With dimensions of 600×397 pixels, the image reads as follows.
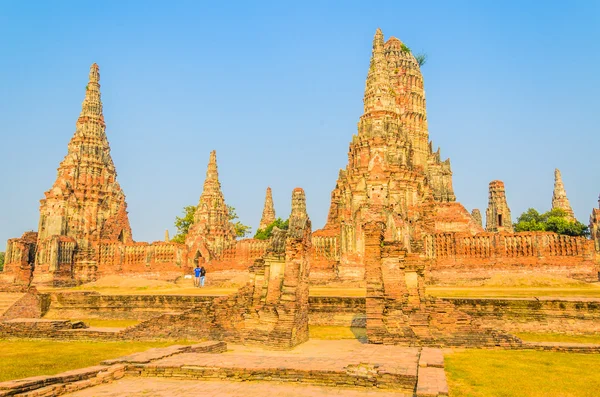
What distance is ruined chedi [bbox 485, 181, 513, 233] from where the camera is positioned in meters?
44.3

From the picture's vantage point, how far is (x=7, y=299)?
2028 centimetres

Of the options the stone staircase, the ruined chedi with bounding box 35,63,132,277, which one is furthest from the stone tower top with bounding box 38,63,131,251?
the stone staircase

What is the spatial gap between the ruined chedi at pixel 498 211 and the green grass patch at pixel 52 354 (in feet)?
118

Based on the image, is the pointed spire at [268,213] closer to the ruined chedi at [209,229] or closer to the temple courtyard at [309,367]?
the ruined chedi at [209,229]

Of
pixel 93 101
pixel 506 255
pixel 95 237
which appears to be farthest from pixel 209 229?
pixel 506 255

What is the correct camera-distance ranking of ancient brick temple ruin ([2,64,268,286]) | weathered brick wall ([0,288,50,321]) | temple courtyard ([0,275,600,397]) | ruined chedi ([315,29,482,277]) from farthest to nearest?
ancient brick temple ruin ([2,64,268,286])
ruined chedi ([315,29,482,277])
weathered brick wall ([0,288,50,321])
temple courtyard ([0,275,600,397])

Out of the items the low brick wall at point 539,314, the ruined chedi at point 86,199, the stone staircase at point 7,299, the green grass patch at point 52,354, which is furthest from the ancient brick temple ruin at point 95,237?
the low brick wall at point 539,314

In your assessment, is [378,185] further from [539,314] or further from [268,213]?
[268,213]

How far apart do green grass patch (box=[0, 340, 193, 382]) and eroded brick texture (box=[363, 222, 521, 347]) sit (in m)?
Answer: 5.17

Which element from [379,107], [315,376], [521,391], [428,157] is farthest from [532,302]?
[428,157]

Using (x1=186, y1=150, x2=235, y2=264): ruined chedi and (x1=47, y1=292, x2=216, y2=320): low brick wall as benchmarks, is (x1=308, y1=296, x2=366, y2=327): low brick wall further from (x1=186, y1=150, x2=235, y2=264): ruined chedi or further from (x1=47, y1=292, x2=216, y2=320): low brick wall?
(x1=186, y1=150, x2=235, y2=264): ruined chedi

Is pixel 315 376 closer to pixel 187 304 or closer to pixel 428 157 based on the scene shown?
pixel 187 304

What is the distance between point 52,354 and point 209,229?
74.7ft

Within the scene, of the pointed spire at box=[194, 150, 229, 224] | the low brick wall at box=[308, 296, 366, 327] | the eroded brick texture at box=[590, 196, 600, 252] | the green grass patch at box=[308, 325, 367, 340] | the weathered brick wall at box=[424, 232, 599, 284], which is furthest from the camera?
the eroded brick texture at box=[590, 196, 600, 252]
